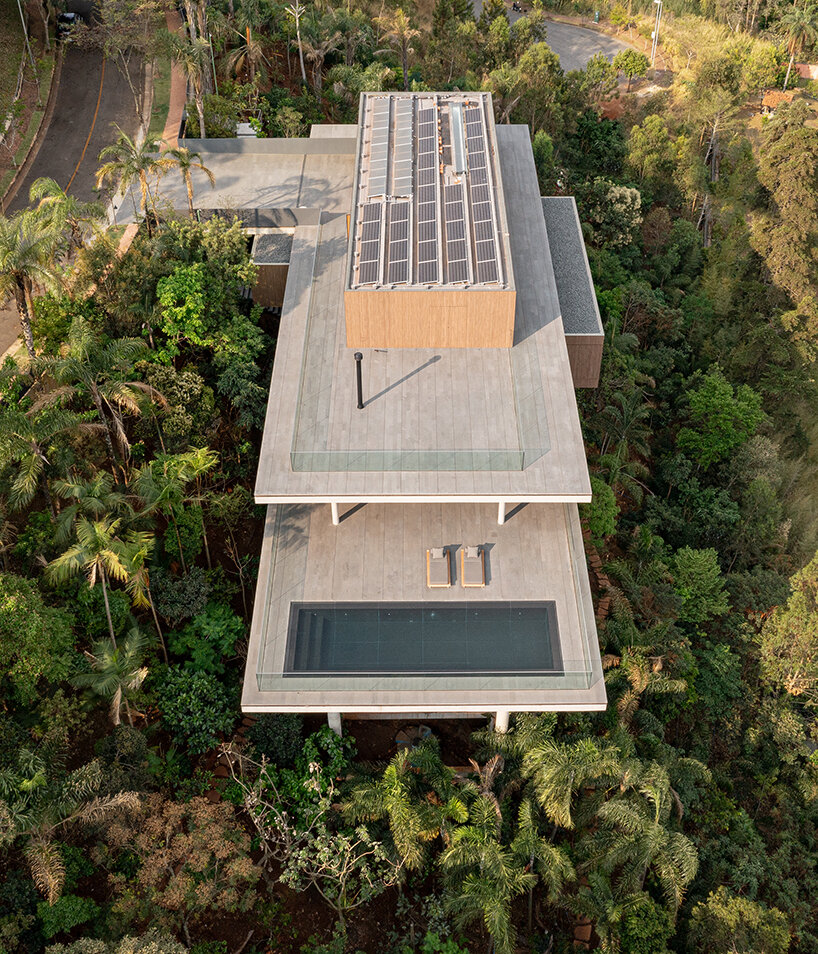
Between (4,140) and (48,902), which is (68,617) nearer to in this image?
(48,902)

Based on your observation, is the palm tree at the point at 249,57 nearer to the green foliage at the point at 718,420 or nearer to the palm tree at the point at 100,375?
the palm tree at the point at 100,375

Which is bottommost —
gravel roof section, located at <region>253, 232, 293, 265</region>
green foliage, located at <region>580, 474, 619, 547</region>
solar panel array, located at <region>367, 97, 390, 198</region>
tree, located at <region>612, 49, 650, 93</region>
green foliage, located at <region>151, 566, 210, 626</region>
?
green foliage, located at <region>580, 474, 619, 547</region>

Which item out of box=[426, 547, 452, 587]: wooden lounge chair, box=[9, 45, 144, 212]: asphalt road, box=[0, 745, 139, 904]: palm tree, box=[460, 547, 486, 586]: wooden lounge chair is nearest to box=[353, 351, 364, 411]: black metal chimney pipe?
box=[426, 547, 452, 587]: wooden lounge chair

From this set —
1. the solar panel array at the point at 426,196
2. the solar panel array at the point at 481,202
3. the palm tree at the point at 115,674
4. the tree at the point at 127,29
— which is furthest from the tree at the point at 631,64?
the palm tree at the point at 115,674

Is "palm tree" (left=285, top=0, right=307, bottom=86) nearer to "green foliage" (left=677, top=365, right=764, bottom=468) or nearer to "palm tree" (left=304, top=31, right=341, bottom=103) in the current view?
"palm tree" (left=304, top=31, right=341, bottom=103)

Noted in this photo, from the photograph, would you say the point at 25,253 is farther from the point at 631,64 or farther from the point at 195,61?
the point at 631,64

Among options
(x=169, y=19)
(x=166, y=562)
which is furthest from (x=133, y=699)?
(x=169, y=19)
